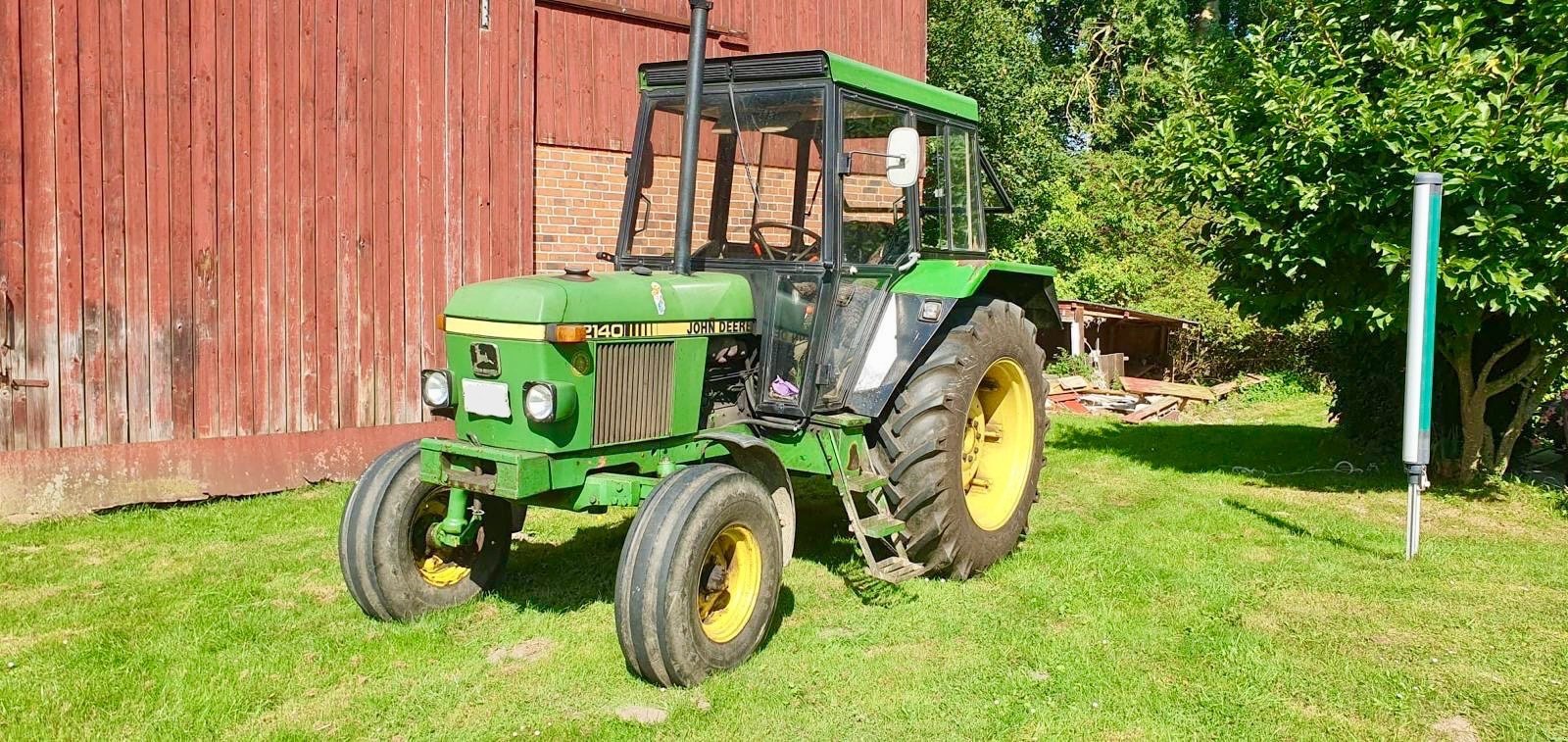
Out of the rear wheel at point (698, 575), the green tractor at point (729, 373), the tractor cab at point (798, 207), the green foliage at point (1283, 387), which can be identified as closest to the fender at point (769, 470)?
the green tractor at point (729, 373)

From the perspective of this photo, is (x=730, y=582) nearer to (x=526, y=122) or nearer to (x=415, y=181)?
(x=415, y=181)

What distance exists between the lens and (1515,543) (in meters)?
6.04

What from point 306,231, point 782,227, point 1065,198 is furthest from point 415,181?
point 1065,198

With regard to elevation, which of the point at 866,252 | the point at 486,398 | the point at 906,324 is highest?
the point at 866,252

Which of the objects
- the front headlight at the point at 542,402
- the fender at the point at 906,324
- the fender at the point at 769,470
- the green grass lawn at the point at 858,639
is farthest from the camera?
the fender at the point at 906,324

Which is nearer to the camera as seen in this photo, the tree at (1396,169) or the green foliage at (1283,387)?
the tree at (1396,169)

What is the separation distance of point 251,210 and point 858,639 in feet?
15.2

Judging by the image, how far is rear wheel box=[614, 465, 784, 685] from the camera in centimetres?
380

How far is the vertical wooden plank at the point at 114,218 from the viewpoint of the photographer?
6426 millimetres

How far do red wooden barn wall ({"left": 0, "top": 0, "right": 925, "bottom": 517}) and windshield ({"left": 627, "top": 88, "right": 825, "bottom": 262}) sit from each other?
3.10 metres

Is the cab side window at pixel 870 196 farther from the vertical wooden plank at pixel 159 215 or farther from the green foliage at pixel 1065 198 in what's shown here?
the green foliage at pixel 1065 198

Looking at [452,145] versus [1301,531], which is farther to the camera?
[452,145]

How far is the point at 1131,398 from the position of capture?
43.9ft

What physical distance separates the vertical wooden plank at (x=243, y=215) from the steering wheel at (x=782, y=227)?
360 cm
